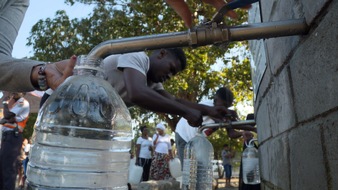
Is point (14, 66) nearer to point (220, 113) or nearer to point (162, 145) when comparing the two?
point (220, 113)

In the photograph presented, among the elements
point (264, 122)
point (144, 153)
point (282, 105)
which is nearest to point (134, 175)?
point (144, 153)

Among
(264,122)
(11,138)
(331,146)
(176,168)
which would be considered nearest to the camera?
(331,146)

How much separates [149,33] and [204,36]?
1112 cm

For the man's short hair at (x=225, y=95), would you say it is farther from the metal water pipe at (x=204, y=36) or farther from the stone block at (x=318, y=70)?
the metal water pipe at (x=204, y=36)

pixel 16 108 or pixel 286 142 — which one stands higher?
pixel 16 108

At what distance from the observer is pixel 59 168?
115 cm

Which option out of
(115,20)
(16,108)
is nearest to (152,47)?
(16,108)

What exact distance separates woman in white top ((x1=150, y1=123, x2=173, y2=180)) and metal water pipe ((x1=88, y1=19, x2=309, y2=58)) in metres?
7.97

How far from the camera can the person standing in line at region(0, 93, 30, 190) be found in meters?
5.87

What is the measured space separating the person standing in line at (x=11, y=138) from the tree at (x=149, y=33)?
5.61 m

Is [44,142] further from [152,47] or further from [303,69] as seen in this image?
[303,69]

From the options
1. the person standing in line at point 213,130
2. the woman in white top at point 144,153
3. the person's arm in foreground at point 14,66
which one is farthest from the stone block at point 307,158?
the woman in white top at point 144,153

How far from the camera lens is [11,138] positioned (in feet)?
20.0

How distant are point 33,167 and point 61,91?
1.08 ft
